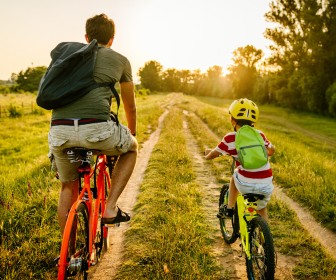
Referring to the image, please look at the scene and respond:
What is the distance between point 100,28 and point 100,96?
68 centimetres

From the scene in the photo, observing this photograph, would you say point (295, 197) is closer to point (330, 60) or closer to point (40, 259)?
point (40, 259)

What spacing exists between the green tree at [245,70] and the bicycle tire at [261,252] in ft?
212

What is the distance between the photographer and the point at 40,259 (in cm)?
367

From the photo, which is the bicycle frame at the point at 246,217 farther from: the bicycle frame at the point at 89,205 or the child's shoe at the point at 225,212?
the bicycle frame at the point at 89,205

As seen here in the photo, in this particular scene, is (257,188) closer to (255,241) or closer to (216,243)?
(255,241)

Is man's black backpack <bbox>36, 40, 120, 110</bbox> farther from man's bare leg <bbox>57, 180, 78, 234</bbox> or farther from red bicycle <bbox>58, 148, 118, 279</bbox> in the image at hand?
man's bare leg <bbox>57, 180, 78, 234</bbox>

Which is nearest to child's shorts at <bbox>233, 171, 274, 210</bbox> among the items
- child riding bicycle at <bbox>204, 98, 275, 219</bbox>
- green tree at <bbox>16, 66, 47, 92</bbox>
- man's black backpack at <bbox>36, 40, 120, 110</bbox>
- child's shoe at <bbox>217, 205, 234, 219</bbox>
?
child riding bicycle at <bbox>204, 98, 275, 219</bbox>

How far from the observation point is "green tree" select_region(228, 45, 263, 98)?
65875mm

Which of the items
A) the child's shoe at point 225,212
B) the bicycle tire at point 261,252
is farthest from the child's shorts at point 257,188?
the child's shoe at point 225,212

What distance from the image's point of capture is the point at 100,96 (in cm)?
273

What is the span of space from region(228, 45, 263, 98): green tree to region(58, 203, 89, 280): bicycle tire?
Answer: 6528 cm

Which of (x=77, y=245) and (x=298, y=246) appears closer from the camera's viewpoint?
(x=77, y=245)

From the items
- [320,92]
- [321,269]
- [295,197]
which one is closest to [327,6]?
[320,92]

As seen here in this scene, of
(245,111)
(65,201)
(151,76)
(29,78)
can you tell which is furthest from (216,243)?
(151,76)
